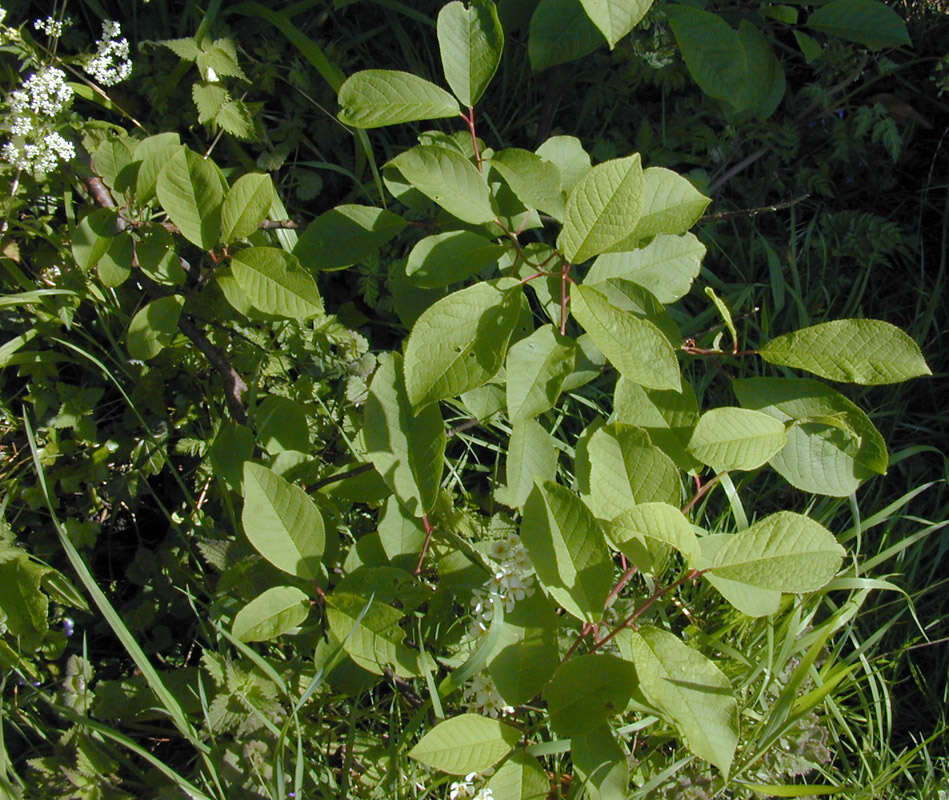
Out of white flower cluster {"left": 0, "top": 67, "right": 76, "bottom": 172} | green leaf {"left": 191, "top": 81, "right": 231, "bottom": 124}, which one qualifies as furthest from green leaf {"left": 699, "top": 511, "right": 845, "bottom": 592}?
green leaf {"left": 191, "top": 81, "right": 231, "bottom": 124}

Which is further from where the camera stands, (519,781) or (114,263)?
(114,263)

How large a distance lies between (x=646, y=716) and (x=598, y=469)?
76 centimetres

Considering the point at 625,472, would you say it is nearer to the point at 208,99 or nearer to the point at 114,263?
the point at 114,263

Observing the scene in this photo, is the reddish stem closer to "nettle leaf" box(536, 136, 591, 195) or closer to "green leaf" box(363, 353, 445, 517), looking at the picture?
"green leaf" box(363, 353, 445, 517)

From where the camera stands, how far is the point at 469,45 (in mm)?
1284

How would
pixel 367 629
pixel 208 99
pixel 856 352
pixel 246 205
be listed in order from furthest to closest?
1. pixel 208 99
2. pixel 246 205
3. pixel 367 629
4. pixel 856 352

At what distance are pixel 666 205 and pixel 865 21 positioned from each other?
868mm

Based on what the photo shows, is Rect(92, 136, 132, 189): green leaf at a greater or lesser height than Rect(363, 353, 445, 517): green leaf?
greater

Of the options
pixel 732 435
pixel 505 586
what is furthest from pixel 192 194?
pixel 732 435

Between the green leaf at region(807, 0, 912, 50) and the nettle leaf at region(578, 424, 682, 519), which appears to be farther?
the green leaf at region(807, 0, 912, 50)

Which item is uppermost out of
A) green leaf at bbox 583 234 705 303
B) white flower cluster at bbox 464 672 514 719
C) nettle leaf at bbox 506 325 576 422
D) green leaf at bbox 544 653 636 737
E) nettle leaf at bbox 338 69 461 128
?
nettle leaf at bbox 338 69 461 128

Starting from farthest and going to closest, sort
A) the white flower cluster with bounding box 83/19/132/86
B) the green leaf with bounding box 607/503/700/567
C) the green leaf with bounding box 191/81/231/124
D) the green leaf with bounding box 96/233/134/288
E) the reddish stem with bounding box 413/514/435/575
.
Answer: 1. the green leaf with bounding box 191/81/231/124
2. the white flower cluster with bounding box 83/19/132/86
3. the green leaf with bounding box 96/233/134/288
4. the reddish stem with bounding box 413/514/435/575
5. the green leaf with bounding box 607/503/700/567

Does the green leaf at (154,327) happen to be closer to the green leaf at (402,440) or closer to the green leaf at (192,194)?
the green leaf at (192,194)

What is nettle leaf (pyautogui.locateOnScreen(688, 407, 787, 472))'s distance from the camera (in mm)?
1170
